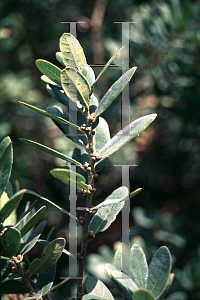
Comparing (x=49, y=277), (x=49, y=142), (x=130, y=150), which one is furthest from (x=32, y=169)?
(x=49, y=277)

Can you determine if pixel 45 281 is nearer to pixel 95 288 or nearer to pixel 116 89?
pixel 95 288

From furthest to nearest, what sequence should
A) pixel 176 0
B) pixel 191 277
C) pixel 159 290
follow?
pixel 176 0, pixel 191 277, pixel 159 290

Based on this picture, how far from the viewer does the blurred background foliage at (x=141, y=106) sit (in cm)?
122

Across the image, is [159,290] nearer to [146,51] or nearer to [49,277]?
[49,277]

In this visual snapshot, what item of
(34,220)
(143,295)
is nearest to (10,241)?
(34,220)

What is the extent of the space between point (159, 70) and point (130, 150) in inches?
17.3

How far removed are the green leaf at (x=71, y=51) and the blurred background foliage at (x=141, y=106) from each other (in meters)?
0.86

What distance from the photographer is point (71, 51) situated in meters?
0.35

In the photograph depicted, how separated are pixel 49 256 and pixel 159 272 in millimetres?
124

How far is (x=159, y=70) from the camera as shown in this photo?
1.28 metres

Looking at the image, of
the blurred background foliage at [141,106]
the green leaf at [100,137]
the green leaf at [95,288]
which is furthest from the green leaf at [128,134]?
the blurred background foliage at [141,106]

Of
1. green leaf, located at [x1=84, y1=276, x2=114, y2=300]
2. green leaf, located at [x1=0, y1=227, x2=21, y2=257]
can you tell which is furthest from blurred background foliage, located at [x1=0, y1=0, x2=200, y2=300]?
green leaf, located at [x1=0, y1=227, x2=21, y2=257]

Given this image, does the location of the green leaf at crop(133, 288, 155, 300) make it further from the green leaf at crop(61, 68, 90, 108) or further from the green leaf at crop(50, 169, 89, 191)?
the green leaf at crop(61, 68, 90, 108)

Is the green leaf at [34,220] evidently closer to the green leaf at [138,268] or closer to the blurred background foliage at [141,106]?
the green leaf at [138,268]
